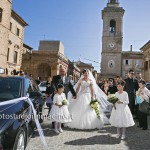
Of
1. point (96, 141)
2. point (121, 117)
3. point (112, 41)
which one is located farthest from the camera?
point (112, 41)

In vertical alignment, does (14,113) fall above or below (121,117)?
above

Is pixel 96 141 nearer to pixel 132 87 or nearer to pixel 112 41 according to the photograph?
pixel 132 87

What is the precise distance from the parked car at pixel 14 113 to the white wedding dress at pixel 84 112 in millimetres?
2582

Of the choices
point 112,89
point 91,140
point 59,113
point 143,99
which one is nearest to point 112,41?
point 112,89

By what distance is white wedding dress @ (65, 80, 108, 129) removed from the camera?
7680 millimetres

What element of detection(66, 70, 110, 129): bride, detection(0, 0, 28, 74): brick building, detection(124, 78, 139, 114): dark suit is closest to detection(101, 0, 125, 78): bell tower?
detection(0, 0, 28, 74): brick building

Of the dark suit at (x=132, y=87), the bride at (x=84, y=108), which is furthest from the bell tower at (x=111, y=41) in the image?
the bride at (x=84, y=108)

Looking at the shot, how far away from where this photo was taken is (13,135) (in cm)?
355

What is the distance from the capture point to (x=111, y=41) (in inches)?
2265

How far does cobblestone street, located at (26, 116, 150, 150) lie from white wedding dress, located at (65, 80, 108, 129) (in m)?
0.24

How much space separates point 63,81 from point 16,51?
2638 cm

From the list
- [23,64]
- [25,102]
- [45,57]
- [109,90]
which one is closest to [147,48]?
[45,57]

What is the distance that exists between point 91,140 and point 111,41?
5292 cm

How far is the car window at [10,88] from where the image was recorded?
4898 mm
